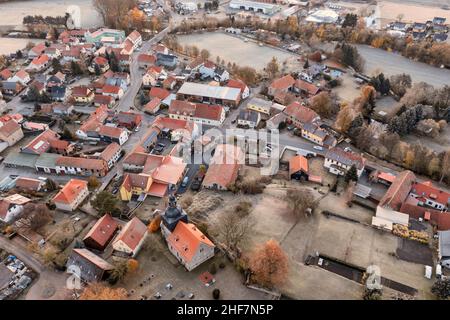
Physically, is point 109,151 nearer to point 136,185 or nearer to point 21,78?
point 136,185

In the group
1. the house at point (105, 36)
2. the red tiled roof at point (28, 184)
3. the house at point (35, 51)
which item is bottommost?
the red tiled roof at point (28, 184)

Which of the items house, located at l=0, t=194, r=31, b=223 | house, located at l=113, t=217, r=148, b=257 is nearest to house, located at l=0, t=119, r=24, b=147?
house, located at l=0, t=194, r=31, b=223

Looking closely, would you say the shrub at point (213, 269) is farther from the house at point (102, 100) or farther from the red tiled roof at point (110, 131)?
the house at point (102, 100)

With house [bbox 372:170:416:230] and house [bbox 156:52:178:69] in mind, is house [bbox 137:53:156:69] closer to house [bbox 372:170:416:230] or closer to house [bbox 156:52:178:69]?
house [bbox 156:52:178:69]

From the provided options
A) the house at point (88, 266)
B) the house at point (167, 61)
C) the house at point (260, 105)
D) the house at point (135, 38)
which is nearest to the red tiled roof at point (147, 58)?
the house at point (167, 61)

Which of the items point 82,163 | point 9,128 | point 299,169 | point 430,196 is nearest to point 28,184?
point 82,163
